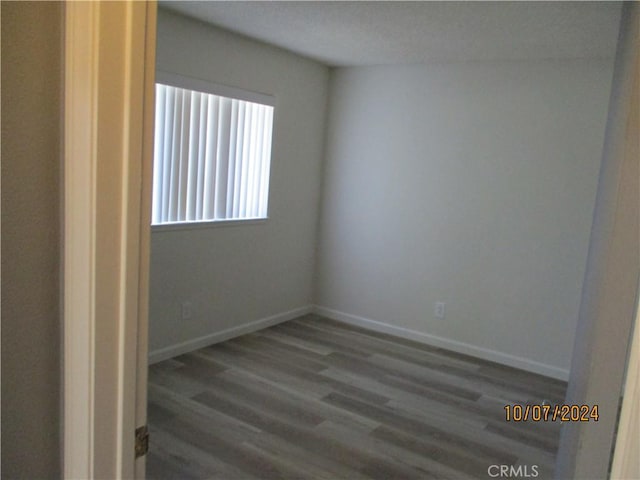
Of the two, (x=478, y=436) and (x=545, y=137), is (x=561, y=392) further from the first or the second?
(x=545, y=137)

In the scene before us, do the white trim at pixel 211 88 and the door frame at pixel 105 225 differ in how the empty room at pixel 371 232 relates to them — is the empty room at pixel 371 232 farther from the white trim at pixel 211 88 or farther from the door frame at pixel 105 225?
the door frame at pixel 105 225

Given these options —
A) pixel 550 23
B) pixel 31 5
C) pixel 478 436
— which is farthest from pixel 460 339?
pixel 31 5

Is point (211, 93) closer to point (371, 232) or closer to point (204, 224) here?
point (204, 224)

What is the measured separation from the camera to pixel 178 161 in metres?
3.83

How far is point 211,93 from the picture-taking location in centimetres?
394

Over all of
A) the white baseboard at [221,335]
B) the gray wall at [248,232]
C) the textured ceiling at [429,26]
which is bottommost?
the white baseboard at [221,335]

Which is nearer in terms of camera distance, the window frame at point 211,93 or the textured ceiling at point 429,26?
the textured ceiling at point 429,26

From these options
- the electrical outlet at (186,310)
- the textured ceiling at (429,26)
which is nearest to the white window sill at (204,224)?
the electrical outlet at (186,310)

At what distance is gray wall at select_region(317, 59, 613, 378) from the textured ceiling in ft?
1.04

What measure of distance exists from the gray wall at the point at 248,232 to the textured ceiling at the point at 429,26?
219 mm

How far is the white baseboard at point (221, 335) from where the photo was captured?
393 cm

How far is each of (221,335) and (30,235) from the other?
11.7 ft

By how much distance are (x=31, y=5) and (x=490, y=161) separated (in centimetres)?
388
